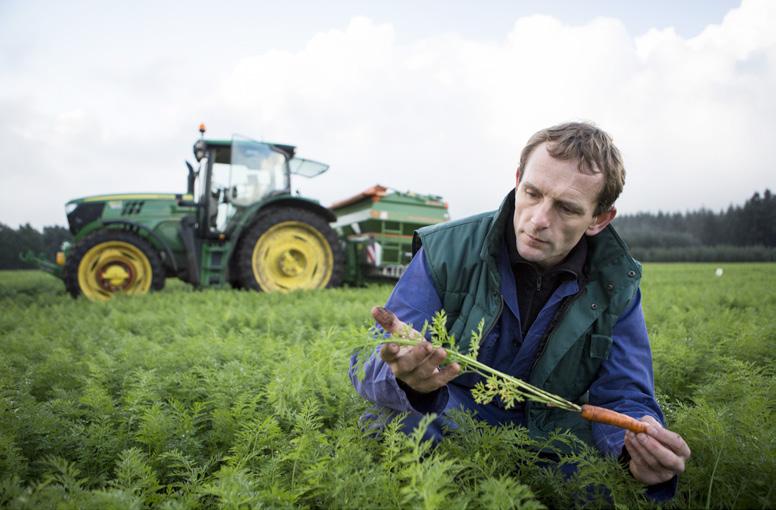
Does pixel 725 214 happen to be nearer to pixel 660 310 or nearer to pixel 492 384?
pixel 660 310

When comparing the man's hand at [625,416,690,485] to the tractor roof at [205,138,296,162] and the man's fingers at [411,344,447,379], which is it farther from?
the tractor roof at [205,138,296,162]

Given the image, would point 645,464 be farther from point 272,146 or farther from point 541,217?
point 272,146

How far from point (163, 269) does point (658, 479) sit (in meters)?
8.01

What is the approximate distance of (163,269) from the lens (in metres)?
8.02

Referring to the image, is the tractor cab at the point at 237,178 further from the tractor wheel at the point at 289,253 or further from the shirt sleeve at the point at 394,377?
the shirt sleeve at the point at 394,377

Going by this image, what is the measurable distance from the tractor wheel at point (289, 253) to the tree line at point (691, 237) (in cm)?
1030

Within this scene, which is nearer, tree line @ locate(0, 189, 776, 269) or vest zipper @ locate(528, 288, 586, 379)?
vest zipper @ locate(528, 288, 586, 379)

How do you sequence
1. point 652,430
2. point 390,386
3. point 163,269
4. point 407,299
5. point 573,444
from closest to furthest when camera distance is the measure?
point 652,430 → point 390,386 → point 573,444 → point 407,299 → point 163,269

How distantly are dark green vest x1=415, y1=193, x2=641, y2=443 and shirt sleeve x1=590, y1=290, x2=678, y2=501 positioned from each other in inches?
2.6

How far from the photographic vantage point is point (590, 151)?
2.11 meters

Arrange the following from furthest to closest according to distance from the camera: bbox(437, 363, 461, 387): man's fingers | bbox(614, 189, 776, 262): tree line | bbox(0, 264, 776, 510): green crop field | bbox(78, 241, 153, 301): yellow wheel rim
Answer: bbox(614, 189, 776, 262): tree line, bbox(78, 241, 153, 301): yellow wheel rim, bbox(437, 363, 461, 387): man's fingers, bbox(0, 264, 776, 510): green crop field

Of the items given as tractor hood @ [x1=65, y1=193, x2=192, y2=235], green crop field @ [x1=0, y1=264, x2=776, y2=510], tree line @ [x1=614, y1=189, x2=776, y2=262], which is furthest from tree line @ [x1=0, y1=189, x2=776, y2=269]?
green crop field @ [x1=0, y1=264, x2=776, y2=510]

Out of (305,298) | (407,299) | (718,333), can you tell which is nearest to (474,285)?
(407,299)

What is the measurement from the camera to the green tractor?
309 inches
